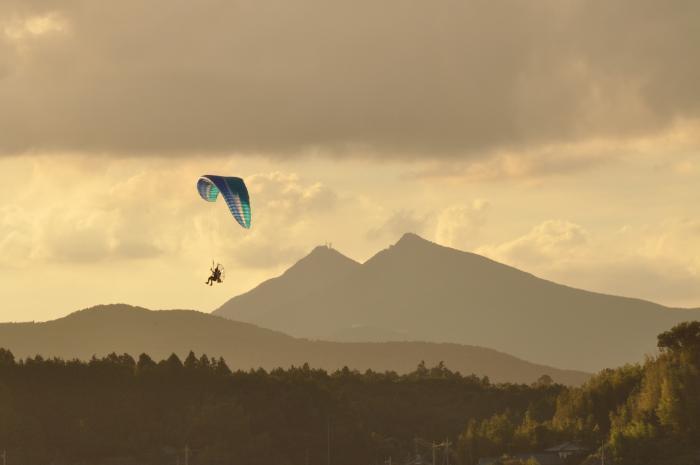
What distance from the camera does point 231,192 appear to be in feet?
509

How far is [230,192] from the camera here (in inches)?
6107

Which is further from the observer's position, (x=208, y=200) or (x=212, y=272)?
(x=208, y=200)

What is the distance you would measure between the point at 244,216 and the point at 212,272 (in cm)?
731

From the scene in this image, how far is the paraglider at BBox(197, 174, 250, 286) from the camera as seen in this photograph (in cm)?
15325

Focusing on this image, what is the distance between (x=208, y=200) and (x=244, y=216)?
6313 millimetres

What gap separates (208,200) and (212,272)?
12029 millimetres

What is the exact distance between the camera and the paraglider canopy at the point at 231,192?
503 ft

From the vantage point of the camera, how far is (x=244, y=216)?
15238 centimetres

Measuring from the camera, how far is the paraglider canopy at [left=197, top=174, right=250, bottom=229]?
153275 millimetres

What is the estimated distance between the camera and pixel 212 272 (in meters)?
147

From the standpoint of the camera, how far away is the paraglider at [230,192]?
153 meters

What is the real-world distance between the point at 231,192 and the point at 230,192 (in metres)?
0.08
